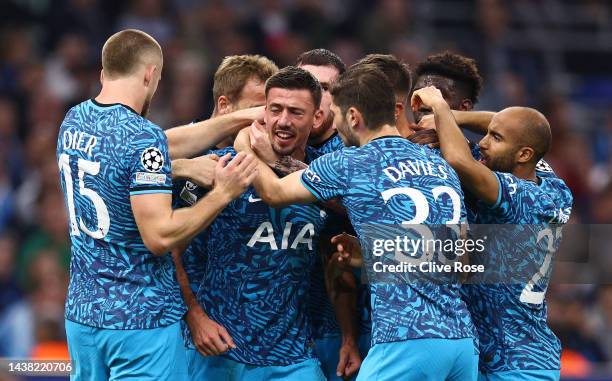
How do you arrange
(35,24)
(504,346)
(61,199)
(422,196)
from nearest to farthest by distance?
(422,196), (504,346), (61,199), (35,24)

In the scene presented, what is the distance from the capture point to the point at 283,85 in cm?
571

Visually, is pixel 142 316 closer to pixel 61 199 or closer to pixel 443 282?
pixel 443 282

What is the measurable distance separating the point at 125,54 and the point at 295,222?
128cm

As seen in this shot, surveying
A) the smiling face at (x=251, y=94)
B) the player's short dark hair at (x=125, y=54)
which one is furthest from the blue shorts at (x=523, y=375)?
the player's short dark hair at (x=125, y=54)

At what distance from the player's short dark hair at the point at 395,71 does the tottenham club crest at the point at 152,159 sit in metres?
1.28

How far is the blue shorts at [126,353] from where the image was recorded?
5.22 meters

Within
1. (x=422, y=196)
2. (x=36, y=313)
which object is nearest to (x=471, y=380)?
(x=422, y=196)

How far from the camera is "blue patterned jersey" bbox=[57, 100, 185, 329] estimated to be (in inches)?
203

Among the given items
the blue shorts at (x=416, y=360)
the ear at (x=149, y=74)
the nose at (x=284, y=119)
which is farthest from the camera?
the nose at (x=284, y=119)

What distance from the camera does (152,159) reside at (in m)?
5.12

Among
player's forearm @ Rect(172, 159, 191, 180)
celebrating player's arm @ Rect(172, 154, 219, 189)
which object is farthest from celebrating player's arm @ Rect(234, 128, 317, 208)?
player's forearm @ Rect(172, 159, 191, 180)

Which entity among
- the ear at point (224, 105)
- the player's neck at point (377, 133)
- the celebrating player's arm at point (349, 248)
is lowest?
the celebrating player's arm at point (349, 248)

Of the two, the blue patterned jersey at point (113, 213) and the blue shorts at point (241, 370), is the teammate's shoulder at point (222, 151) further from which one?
the blue shorts at point (241, 370)

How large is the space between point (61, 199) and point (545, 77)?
21.9ft
